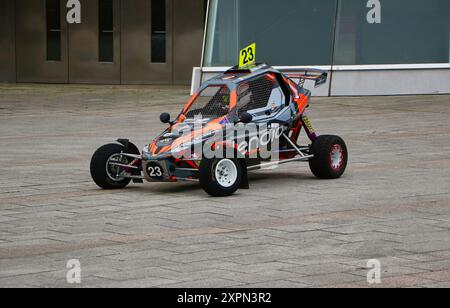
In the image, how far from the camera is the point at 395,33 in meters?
24.2

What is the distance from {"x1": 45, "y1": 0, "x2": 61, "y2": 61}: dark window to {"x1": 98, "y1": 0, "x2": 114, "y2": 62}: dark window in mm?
1302

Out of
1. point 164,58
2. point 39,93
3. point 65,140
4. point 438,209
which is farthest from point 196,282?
point 164,58

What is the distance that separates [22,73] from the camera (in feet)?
101

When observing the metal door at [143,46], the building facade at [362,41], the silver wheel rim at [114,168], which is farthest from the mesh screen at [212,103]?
the metal door at [143,46]

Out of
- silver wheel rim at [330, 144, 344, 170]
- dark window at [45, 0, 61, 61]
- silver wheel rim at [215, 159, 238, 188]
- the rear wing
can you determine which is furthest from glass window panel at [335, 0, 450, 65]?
silver wheel rim at [215, 159, 238, 188]

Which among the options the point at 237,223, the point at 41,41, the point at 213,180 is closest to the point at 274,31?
the point at 41,41

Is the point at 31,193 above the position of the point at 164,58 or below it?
below

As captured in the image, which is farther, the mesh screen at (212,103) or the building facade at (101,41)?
the building facade at (101,41)

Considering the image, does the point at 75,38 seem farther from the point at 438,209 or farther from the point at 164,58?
the point at 438,209

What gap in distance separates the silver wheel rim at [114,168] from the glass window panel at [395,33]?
41.6 feet

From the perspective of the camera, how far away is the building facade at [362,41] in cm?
2391

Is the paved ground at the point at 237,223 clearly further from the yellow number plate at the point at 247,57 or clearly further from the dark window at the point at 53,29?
the dark window at the point at 53,29

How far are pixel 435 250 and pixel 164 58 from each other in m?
21.3

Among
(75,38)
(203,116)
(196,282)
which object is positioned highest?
(75,38)
